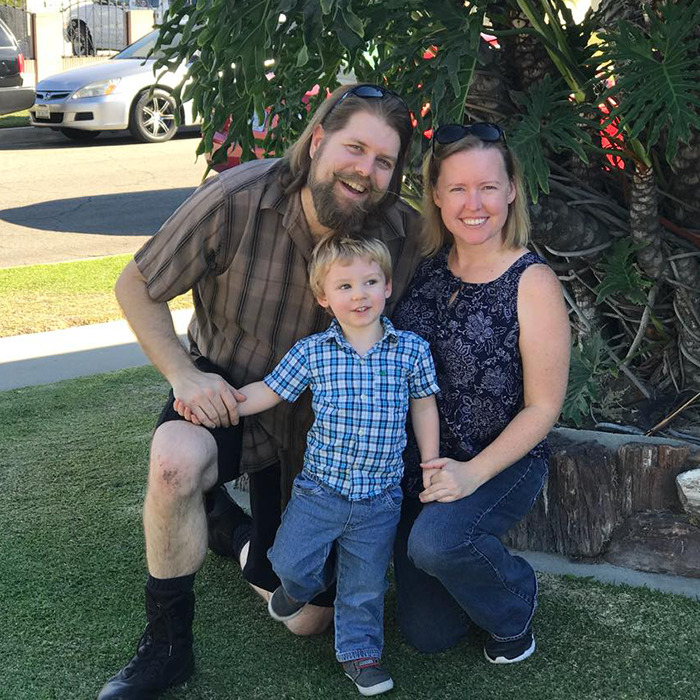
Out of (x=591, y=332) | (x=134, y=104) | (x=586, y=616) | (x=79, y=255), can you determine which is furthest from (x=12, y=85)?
(x=586, y=616)

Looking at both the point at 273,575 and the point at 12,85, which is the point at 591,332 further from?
the point at 12,85

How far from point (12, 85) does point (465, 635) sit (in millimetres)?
14160

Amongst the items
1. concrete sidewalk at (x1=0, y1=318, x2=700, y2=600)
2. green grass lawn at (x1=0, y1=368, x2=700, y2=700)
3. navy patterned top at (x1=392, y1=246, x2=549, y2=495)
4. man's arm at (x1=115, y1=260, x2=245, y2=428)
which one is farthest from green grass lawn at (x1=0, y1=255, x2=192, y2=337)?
navy patterned top at (x1=392, y1=246, x2=549, y2=495)

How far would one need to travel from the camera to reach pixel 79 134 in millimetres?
14344

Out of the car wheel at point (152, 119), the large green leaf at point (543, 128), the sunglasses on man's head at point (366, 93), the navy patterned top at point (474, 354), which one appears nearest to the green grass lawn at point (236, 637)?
the navy patterned top at point (474, 354)

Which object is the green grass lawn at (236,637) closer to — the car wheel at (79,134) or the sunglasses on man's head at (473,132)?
the sunglasses on man's head at (473,132)

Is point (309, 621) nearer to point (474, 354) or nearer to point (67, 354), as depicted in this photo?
point (474, 354)

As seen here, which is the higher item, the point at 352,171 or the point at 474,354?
the point at 352,171

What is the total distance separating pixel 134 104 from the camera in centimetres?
1357

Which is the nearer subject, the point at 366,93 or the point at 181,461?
the point at 181,461

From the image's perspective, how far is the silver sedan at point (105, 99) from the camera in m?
13.4

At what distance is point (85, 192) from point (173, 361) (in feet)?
27.2

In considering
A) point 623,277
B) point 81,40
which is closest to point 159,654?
point 623,277

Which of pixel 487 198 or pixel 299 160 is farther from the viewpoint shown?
pixel 299 160
